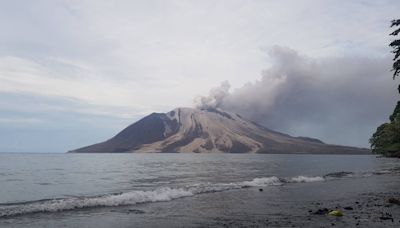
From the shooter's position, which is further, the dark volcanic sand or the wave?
A: the wave

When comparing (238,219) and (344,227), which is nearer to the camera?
(344,227)

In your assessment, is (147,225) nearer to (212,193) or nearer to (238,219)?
(238,219)

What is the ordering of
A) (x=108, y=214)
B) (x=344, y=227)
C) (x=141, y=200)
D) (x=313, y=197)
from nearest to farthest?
(x=344, y=227), (x=108, y=214), (x=141, y=200), (x=313, y=197)

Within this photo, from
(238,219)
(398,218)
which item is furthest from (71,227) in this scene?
(398,218)

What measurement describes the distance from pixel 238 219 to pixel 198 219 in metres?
2.37

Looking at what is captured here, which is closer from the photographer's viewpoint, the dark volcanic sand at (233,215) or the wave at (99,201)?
the dark volcanic sand at (233,215)

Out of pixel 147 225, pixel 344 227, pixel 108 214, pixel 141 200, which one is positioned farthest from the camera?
pixel 141 200

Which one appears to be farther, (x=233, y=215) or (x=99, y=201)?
(x=99, y=201)

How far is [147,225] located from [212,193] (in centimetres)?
1897

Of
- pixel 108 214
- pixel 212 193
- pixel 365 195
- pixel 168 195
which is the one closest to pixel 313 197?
pixel 365 195

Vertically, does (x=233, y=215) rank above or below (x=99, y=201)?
below

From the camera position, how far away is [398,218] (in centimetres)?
2352

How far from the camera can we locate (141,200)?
34.1 meters

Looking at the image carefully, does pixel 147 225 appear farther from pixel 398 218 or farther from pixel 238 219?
pixel 398 218
